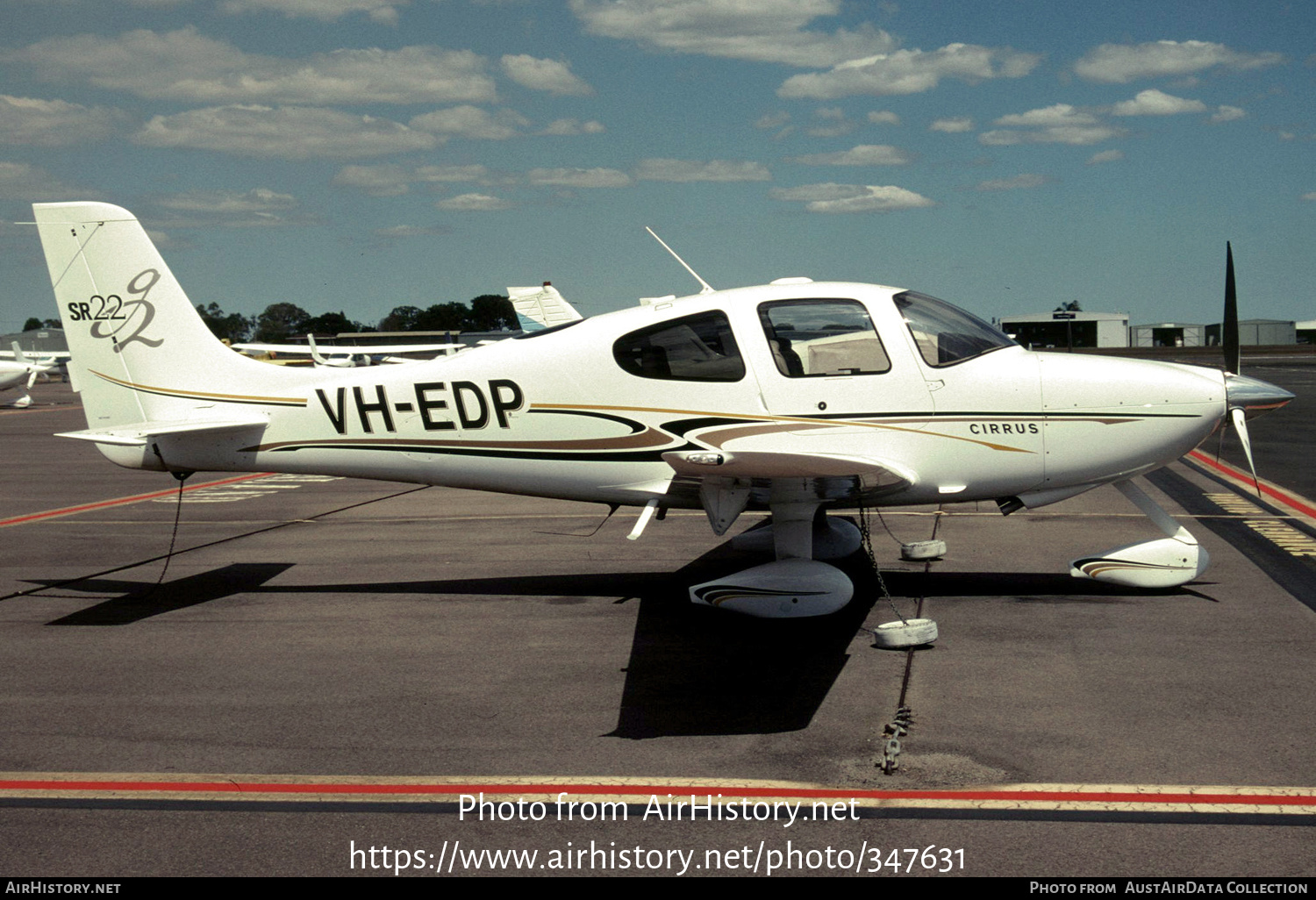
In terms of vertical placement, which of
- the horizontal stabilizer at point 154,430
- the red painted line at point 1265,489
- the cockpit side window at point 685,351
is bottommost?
the red painted line at point 1265,489

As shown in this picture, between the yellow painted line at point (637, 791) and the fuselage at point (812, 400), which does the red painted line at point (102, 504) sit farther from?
the yellow painted line at point (637, 791)

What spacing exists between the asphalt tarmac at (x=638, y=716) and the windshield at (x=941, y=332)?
6.29ft

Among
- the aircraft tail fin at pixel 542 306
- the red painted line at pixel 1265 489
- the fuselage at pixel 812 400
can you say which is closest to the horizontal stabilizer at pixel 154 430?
the fuselage at pixel 812 400

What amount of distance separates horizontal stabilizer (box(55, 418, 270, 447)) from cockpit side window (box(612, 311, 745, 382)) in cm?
307

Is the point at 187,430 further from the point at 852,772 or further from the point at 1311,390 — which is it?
the point at 1311,390

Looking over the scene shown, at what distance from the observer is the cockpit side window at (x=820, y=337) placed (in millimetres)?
7707

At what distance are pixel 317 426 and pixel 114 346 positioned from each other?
1.96 m

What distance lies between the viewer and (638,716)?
19.5 ft

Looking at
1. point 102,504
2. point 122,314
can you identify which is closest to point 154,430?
point 122,314

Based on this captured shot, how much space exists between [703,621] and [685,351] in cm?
201

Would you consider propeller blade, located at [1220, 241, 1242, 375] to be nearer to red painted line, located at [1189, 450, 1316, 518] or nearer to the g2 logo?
red painted line, located at [1189, 450, 1316, 518]

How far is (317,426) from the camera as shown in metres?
8.60

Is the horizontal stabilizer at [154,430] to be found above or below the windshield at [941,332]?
below

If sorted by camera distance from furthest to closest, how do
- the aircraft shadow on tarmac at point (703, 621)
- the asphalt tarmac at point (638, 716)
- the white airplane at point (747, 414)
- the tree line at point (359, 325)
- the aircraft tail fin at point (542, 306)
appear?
the tree line at point (359, 325) < the aircraft tail fin at point (542, 306) < the white airplane at point (747, 414) < the aircraft shadow on tarmac at point (703, 621) < the asphalt tarmac at point (638, 716)
